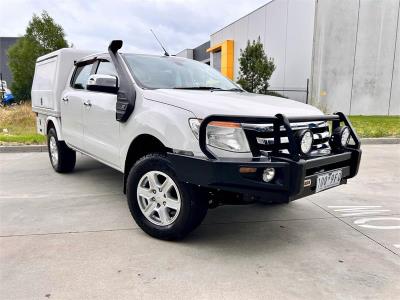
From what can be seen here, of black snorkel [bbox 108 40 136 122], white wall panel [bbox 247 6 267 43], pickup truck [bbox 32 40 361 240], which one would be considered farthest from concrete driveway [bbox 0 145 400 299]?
white wall panel [bbox 247 6 267 43]

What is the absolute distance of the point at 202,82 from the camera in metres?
4.29

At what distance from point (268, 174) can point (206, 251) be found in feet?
3.03

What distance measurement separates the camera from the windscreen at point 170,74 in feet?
12.8

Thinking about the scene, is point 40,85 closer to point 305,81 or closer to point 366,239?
point 366,239

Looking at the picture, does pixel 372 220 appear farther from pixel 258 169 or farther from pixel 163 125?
pixel 163 125

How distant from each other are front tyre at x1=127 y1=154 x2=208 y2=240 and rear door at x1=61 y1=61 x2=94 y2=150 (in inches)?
70.3

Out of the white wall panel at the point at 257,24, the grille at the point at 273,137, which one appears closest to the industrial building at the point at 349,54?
the white wall panel at the point at 257,24

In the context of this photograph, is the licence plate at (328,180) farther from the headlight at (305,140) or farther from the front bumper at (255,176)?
the headlight at (305,140)

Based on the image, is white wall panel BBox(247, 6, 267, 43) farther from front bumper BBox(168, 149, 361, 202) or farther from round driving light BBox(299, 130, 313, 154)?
front bumper BBox(168, 149, 361, 202)

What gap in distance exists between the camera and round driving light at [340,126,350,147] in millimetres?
3525

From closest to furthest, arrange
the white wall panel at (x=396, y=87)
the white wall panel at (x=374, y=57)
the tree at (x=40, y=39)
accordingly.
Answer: the tree at (x=40, y=39), the white wall panel at (x=374, y=57), the white wall panel at (x=396, y=87)

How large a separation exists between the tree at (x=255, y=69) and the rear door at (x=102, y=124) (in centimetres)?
1452

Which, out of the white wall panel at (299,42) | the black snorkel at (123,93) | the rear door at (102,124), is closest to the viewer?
the black snorkel at (123,93)

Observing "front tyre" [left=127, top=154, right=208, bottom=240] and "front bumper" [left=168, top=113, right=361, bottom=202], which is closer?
"front bumper" [left=168, top=113, right=361, bottom=202]
